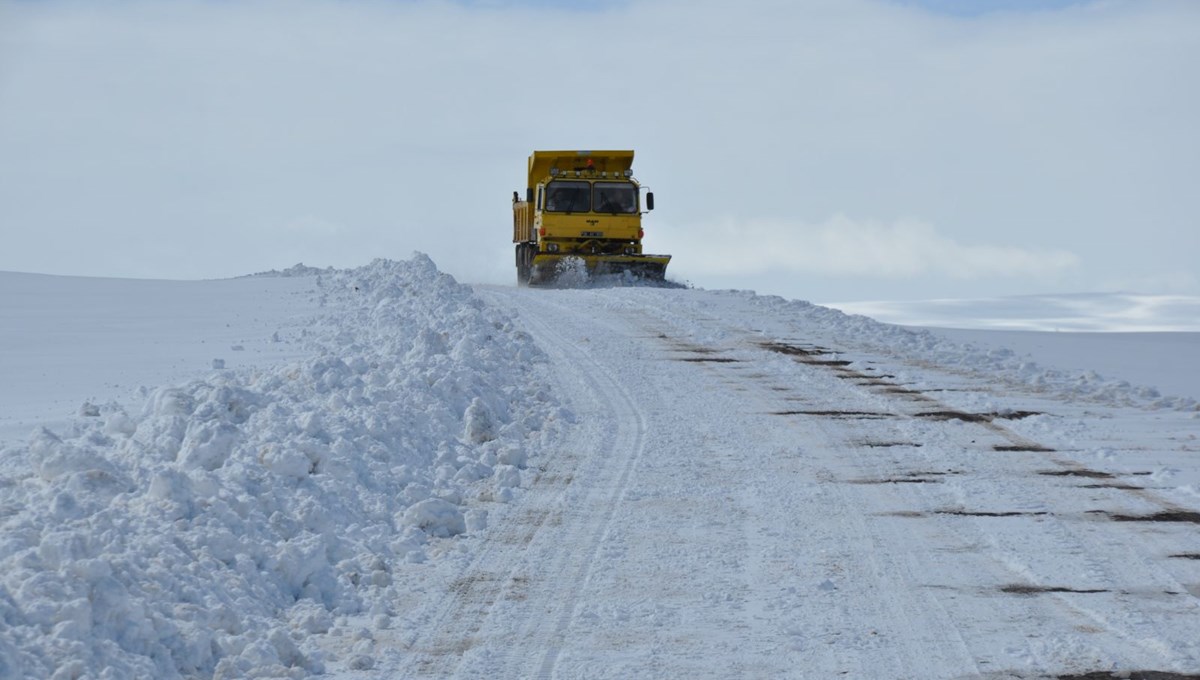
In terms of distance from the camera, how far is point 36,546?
5.54m

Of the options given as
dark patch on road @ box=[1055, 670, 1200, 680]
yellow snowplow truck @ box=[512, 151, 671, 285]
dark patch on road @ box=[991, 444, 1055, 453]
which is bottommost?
dark patch on road @ box=[1055, 670, 1200, 680]

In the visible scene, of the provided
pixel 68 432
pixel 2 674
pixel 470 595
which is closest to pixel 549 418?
pixel 68 432

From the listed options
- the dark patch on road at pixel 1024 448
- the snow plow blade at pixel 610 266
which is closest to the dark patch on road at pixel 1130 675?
the dark patch on road at pixel 1024 448

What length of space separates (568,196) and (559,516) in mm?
24713

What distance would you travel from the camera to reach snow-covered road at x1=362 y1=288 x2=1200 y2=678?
5.61 m

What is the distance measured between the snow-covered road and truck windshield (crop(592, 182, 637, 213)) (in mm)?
18992

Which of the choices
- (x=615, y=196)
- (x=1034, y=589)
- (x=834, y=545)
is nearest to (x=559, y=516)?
(x=834, y=545)

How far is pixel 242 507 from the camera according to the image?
683 centimetres

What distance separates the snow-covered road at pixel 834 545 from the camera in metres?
5.61

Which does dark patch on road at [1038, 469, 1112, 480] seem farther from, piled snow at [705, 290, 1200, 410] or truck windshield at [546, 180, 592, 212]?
truck windshield at [546, 180, 592, 212]

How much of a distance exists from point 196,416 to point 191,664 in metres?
3.32

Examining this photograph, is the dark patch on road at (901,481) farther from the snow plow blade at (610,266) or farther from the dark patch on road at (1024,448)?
the snow plow blade at (610,266)

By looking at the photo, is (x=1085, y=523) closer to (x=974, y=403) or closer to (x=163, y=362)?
(x=974, y=403)

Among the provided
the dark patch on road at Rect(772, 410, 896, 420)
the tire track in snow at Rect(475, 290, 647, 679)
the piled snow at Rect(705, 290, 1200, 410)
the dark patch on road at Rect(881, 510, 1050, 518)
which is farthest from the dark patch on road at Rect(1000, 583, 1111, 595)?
the piled snow at Rect(705, 290, 1200, 410)
